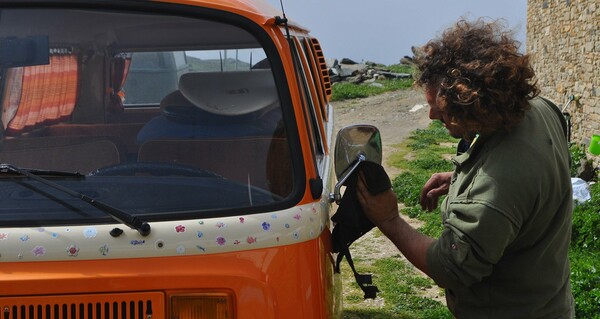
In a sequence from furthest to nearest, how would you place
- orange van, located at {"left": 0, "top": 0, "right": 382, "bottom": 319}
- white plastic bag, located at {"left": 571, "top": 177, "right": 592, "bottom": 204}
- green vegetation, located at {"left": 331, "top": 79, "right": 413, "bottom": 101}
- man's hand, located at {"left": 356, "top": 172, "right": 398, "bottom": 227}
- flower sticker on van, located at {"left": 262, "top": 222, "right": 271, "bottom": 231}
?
1. green vegetation, located at {"left": 331, "top": 79, "right": 413, "bottom": 101}
2. white plastic bag, located at {"left": 571, "top": 177, "right": 592, "bottom": 204}
3. man's hand, located at {"left": 356, "top": 172, "right": 398, "bottom": 227}
4. flower sticker on van, located at {"left": 262, "top": 222, "right": 271, "bottom": 231}
5. orange van, located at {"left": 0, "top": 0, "right": 382, "bottom": 319}

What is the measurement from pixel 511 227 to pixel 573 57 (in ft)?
32.3

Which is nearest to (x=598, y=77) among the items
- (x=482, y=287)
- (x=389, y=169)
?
(x=389, y=169)

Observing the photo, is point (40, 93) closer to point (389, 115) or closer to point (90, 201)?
point (90, 201)

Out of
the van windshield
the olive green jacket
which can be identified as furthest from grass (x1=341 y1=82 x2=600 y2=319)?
the van windshield

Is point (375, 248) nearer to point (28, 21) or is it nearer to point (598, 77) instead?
point (598, 77)

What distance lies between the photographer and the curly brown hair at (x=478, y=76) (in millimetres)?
2707

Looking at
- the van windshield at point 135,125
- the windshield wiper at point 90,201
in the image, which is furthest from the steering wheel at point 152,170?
the windshield wiper at point 90,201

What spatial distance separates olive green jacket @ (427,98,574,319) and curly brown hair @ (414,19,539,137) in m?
0.10

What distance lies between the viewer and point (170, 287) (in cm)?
233

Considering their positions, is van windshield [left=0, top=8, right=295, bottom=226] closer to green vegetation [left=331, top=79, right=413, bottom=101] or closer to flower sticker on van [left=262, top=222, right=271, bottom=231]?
flower sticker on van [left=262, top=222, right=271, bottom=231]

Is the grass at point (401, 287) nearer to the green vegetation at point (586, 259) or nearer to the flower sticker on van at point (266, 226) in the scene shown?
the green vegetation at point (586, 259)

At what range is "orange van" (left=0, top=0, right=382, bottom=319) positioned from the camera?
234 cm

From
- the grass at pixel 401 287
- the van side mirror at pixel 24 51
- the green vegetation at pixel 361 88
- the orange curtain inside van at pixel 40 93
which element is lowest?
the green vegetation at pixel 361 88

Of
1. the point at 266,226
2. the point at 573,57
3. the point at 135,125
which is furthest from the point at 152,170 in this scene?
the point at 573,57
